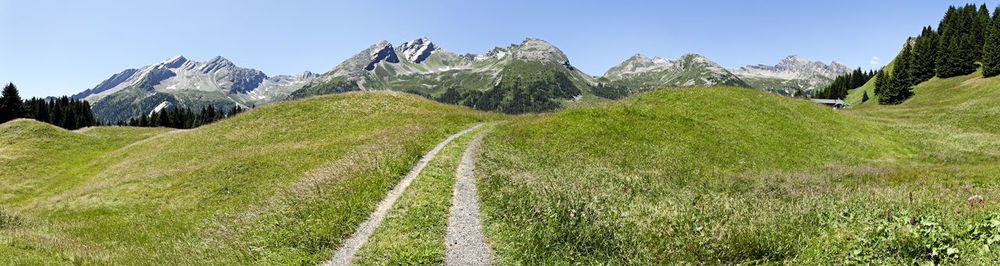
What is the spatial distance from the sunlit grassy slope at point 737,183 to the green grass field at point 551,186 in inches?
3.4

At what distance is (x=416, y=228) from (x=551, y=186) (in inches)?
222

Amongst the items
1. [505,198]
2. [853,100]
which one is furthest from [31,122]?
[853,100]

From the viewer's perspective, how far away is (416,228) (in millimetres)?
12375

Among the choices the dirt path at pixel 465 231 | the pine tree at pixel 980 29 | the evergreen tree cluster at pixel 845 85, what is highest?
the pine tree at pixel 980 29

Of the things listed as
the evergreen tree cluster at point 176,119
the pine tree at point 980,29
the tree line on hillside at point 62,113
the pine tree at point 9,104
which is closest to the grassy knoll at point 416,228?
the pine tree at point 980,29

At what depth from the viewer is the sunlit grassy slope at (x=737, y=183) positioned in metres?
9.23

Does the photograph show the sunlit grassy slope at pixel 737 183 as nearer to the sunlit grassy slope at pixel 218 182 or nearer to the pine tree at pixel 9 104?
the sunlit grassy slope at pixel 218 182

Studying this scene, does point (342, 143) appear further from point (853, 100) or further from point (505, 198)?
point (853, 100)

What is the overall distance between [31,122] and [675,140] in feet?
275

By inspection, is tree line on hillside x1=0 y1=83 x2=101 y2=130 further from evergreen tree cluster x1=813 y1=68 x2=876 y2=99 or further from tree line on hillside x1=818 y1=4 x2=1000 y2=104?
evergreen tree cluster x1=813 y1=68 x2=876 y2=99

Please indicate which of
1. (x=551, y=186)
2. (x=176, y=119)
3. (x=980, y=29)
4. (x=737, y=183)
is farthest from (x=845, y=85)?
(x=176, y=119)

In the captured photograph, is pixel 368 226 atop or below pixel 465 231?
atop

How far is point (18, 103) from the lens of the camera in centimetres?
10006

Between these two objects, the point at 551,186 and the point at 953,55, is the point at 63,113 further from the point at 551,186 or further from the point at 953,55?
the point at 953,55
